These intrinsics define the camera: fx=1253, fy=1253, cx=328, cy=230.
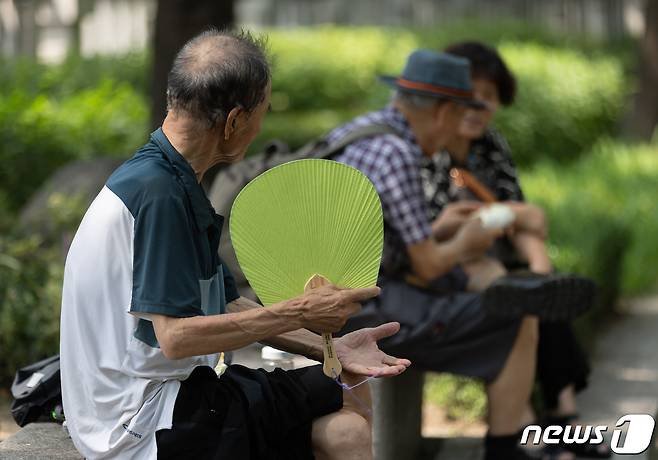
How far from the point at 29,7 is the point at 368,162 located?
16457mm

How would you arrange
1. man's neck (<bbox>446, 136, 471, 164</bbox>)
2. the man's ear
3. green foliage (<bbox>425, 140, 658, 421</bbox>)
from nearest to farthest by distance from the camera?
the man's ear, man's neck (<bbox>446, 136, 471, 164</bbox>), green foliage (<bbox>425, 140, 658, 421</bbox>)

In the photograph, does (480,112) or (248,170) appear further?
(480,112)

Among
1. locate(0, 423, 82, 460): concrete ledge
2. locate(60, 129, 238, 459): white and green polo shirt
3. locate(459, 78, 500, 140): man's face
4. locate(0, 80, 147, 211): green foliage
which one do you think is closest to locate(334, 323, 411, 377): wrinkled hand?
locate(60, 129, 238, 459): white and green polo shirt

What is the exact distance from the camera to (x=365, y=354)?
2910mm

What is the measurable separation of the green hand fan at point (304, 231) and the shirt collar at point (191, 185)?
0.25 feet

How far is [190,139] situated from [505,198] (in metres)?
2.60

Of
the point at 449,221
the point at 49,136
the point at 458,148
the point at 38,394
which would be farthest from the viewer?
the point at 49,136

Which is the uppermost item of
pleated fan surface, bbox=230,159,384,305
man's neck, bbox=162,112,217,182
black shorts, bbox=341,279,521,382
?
man's neck, bbox=162,112,217,182

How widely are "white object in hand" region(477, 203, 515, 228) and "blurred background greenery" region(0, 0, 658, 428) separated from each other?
129cm

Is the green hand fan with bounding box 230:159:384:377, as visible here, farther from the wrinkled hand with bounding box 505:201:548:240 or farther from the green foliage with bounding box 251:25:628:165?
the green foliage with bounding box 251:25:628:165

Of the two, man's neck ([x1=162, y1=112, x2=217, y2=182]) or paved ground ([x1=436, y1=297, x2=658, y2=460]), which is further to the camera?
paved ground ([x1=436, y1=297, x2=658, y2=460])

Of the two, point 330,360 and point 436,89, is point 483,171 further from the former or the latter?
point 330,360

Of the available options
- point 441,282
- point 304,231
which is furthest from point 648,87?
point 304,231

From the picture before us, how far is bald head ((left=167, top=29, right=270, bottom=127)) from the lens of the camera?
8.64ft
